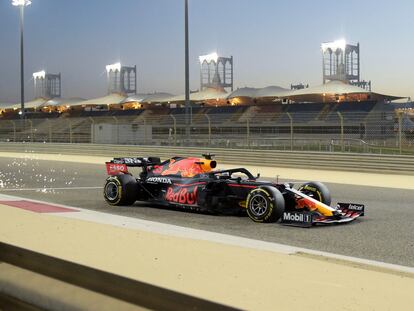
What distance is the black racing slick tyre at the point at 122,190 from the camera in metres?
10.3

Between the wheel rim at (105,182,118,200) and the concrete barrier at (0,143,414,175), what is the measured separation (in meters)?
10.9

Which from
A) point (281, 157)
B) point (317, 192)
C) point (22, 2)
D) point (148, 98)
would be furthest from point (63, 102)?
point (317, 192)

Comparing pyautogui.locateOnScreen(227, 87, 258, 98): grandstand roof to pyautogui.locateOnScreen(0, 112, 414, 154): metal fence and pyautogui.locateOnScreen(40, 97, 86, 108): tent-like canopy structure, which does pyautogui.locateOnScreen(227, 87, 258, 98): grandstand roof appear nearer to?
pyautogui.locateOnScreen(40, 97, 86, 108): tent-like canopy structure

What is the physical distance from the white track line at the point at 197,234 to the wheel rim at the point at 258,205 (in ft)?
3.47

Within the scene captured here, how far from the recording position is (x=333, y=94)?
69.3 metres

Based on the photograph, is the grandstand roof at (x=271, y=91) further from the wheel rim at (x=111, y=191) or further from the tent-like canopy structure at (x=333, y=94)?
the wheel rim at (x=111, y=191)

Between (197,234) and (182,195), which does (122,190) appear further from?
(197,234)

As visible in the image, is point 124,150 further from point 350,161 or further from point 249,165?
point 350,161

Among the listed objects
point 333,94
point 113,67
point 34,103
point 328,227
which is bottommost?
point 328,227

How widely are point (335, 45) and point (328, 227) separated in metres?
76.5

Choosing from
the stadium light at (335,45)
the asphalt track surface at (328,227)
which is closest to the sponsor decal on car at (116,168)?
the asphalt track surface at (328,227)

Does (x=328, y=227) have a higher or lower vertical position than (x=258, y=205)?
lower

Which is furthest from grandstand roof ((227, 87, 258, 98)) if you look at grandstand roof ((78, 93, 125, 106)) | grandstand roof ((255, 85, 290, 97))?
grandstand roof ((78, 93, 125, 106))

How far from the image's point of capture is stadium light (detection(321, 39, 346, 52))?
80625 millimetres
